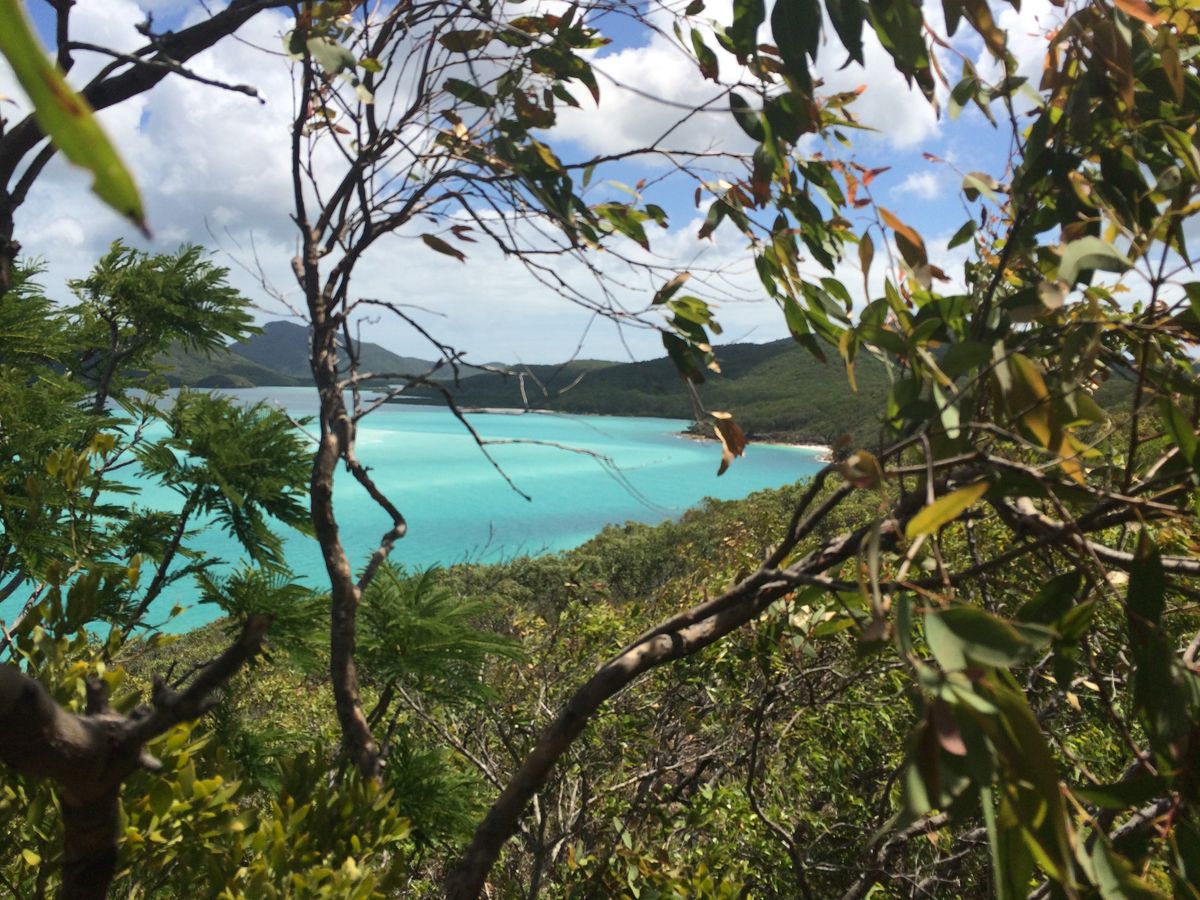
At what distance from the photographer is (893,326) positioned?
0.83 m

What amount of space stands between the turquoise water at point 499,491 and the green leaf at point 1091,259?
20.0 meters

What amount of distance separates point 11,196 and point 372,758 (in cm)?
95

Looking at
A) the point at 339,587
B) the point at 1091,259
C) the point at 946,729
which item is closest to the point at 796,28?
the point at 1091,259

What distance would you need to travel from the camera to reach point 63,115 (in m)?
0.18

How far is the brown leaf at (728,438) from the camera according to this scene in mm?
932

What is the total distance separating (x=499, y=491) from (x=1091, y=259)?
4275 cm

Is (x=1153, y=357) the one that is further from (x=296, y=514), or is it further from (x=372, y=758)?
(x=296, y=514)

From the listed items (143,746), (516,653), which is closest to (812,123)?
(143,746)

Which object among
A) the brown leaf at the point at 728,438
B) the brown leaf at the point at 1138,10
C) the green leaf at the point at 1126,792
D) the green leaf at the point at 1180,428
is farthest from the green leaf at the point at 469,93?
the green leaf at the point at 1126,792

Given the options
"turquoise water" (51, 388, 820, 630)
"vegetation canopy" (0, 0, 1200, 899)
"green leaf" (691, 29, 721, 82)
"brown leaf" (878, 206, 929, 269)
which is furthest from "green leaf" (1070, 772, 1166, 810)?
"turquoise water" (51, 388, 820, 630)

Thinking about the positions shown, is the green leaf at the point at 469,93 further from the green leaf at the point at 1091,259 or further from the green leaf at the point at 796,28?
the green leaf at the point at 1091,259

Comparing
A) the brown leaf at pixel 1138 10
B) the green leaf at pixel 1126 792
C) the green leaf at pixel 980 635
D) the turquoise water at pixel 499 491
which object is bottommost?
the turquoise water at pixel 499 491

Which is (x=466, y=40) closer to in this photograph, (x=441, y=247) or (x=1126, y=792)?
(x=441, y=247)

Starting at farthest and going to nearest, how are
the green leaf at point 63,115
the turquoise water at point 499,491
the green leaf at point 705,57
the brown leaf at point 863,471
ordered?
the turquoise water at point 499,491, the green leaf at point 705,57, the brown leaf at point 863,471, the green leaf at point 63,115
